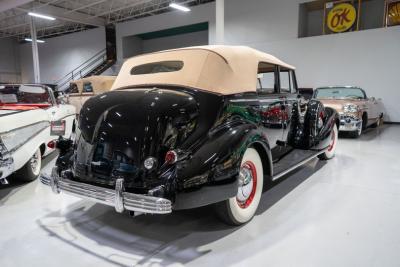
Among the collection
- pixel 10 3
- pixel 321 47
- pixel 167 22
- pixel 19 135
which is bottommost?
pixel 19 135

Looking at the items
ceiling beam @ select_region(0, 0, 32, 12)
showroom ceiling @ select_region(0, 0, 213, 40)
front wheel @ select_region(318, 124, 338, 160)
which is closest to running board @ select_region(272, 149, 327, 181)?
front wheel @ select_region(318, 124, 338, 160)

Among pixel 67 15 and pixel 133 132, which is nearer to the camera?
pixel 133 132

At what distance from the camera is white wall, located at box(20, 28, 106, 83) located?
867 inches

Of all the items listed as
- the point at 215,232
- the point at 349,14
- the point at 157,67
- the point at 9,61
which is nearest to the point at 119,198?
the point at 215,232

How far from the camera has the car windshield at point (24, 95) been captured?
205 inches

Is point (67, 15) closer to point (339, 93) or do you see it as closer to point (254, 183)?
point (339, 93)

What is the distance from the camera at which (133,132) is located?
2.38 metres

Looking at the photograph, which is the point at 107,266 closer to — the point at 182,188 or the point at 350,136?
the point at 182,188

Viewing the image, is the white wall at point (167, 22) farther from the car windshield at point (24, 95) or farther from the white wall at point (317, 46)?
the car windshield at point (24, 95)

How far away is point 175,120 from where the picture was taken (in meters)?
2.42

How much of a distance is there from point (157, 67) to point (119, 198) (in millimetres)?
1655

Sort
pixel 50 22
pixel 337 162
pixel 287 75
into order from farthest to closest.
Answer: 1. pixel 50 22
2. pixel 337 162
3. pixel 287 75

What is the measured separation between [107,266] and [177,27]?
17.5m

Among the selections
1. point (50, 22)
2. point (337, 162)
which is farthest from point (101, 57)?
point (337, 162)
